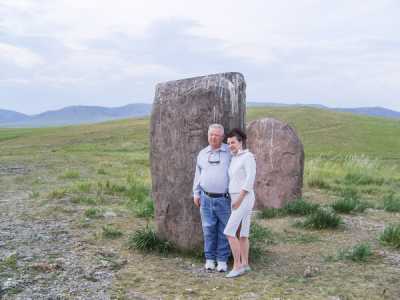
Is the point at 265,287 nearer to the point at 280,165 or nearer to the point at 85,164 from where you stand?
the point at 280,165

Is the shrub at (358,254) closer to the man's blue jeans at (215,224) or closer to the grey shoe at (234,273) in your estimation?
the grey shoe at (234,273)

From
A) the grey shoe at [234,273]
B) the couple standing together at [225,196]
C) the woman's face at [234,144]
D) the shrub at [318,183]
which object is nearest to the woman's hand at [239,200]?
the couple standing together at [225,196]

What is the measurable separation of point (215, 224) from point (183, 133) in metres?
1.43

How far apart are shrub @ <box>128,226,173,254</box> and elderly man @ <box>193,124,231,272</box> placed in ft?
2.84

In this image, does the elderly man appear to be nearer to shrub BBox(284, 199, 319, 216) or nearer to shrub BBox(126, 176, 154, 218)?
shrub BBox(126, 176, 154, 218)

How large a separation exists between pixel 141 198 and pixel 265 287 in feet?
23.1

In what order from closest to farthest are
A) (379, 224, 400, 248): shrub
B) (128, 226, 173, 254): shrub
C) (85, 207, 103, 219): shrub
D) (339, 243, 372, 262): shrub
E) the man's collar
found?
the man's collar → (339, 243, 372, 262): shrub → (128, 226, 173, 254): shrub → (379, 224, 400, 248): shrub → (85, 207, 103, 219): shrub

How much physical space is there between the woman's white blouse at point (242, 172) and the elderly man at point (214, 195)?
0.54 feet

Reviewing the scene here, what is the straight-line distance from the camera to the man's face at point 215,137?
6.80 m

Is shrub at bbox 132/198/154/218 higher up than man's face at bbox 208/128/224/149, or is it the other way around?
man's face at bbox 208/128/224/149

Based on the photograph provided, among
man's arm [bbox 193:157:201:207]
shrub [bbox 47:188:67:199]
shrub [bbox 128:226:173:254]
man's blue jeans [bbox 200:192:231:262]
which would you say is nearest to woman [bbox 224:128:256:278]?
man's blue jeans [bbox 200:192:231:262]

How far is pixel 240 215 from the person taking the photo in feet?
22.0

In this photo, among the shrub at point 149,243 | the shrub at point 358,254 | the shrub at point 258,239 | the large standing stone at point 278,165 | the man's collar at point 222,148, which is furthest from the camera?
the large standing stone at point 278,165

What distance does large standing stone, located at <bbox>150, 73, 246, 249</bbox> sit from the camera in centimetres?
725
